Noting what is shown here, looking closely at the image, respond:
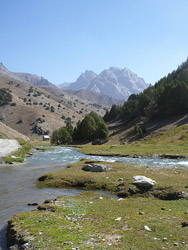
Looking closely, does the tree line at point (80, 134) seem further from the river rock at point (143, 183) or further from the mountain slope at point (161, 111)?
the river rock at point (143, 183)

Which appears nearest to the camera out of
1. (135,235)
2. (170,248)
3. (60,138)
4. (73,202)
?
(170,248)

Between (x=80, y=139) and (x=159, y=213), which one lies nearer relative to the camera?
(x=159, y=213)

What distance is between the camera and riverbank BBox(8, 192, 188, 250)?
10.3 meters

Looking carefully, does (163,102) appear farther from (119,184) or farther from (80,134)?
(119,184)

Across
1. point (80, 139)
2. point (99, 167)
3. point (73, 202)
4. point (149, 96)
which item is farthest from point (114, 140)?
point (73, 202)

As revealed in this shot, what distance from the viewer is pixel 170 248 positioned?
9.62 metres

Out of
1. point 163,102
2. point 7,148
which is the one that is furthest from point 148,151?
point 163,102

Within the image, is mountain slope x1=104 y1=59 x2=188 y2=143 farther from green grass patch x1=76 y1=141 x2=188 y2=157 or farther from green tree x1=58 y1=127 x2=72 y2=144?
green tree x1=58 y1=127 x2=72 y2=144

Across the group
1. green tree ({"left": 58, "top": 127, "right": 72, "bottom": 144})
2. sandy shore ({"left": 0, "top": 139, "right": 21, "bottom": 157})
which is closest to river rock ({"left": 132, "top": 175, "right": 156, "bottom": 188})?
sandy shore ({"left": 0, "top": 139, "right": 21, "bottom": 157})

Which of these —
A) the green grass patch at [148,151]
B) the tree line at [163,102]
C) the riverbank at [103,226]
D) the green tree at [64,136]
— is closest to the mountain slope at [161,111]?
the tree line at [163,102]

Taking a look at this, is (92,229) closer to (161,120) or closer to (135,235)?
(135,235)

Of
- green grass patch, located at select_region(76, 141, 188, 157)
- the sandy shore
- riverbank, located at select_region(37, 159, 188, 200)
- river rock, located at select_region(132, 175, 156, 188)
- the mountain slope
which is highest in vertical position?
the mountain slope

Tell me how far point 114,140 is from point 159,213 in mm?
102303

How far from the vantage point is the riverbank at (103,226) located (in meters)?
10.3
